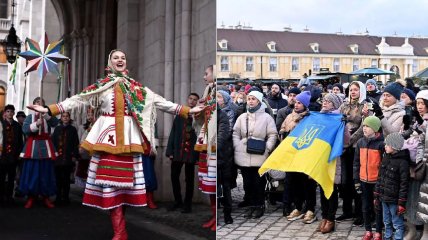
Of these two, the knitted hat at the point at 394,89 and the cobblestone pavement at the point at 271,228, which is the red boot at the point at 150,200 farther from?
the knitted hat at the point at 394,89

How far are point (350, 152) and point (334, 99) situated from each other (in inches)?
13.4

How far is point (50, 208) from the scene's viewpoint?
3.50 metres

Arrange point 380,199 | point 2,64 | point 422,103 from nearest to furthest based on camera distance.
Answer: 1. point 422,103
2. point 380,199
3. point 2,64

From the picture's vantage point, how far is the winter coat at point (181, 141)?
311 centimetres

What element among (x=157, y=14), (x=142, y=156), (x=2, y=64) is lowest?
(x=142, y=156)

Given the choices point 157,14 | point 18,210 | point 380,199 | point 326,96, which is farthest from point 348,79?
point 18,210

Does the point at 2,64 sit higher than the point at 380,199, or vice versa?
the point at 2,64

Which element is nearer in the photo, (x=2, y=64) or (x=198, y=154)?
(x=198, y=154)

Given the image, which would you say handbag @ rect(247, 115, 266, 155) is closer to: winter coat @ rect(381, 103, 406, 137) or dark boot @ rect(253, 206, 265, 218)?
dark boot @ rect(253, 206, 265, 218)

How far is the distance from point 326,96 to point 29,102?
1765mm

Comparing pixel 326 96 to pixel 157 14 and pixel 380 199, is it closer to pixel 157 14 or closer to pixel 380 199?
pixel 380 199

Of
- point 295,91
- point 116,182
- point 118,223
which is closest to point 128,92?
point 116,182

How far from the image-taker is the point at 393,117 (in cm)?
301

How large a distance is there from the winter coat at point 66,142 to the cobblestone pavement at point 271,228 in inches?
39.9
